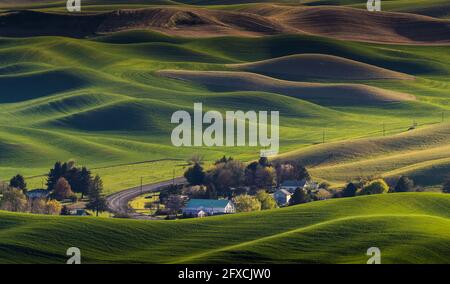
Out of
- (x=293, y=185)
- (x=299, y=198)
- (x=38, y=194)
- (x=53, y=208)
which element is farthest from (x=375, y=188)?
(x=38, y=194)

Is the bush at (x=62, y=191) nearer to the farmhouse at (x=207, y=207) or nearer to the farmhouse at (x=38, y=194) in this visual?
the farmhouse at (x=38, y=194)

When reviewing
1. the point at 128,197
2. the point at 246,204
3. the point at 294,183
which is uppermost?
the point at 294,183

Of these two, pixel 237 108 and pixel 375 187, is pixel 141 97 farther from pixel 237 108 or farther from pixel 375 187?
pixel 375 187

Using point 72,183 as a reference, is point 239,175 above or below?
above

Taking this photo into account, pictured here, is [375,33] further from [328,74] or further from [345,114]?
[345,114]

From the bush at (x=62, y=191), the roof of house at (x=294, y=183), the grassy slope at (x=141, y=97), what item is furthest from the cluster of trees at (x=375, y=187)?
the grassy slope at (x=141, y=97)

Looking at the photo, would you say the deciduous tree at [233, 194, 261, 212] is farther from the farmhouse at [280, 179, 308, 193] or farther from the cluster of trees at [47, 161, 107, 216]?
the cluster of trees at [47, 161, 107, 216]
